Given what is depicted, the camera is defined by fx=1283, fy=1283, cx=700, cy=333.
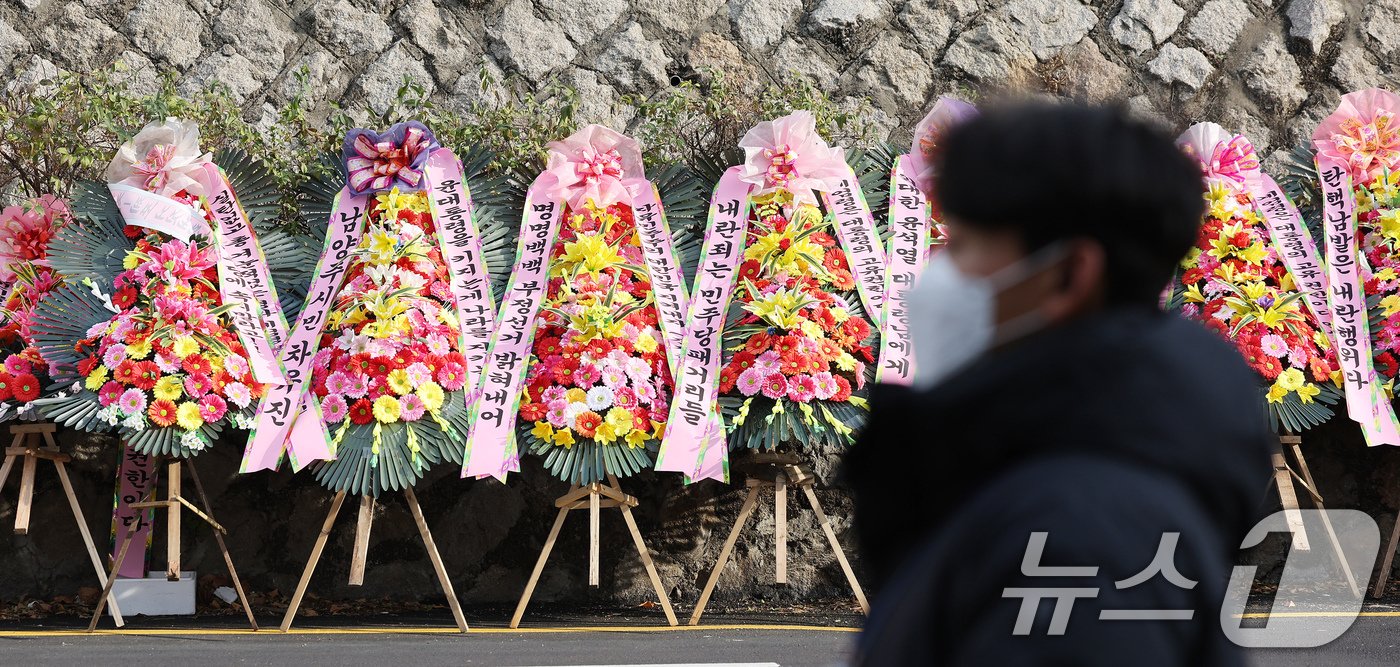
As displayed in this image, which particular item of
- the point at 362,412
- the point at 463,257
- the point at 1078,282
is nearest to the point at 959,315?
the point at 1078,282

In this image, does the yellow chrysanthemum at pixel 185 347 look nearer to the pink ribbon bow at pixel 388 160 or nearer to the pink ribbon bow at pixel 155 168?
the pink ribbon bow at pixel 155 168

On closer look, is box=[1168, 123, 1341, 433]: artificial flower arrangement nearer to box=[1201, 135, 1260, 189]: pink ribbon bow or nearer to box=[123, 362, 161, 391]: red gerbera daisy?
box=[1201, 135, 1260, 189]: pink ribbon bow

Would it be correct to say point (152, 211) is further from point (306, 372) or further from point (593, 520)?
point (593, 520)

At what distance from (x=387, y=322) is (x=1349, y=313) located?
160 inches

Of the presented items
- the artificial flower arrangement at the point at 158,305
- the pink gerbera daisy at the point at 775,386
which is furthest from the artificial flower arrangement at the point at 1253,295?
the artificial flower arrangement at the point at 158,305

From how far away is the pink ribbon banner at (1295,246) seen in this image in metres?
5.57

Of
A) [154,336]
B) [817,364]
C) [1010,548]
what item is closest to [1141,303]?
[1010,548]

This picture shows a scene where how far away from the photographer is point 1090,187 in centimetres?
109

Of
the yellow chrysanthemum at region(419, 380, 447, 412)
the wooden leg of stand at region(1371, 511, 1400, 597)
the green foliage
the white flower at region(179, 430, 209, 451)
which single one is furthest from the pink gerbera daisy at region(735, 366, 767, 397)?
the wooden leg of stand at region(1371, 511, 1400, 597)

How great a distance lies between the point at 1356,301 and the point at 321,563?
15.3ft

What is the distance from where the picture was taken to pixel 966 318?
1.18m

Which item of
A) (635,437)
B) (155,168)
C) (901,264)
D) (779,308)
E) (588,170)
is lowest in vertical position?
(635,437)

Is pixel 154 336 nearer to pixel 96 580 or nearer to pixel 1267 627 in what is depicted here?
pixel 96 580

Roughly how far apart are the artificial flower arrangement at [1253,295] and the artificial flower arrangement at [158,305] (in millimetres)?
3849
